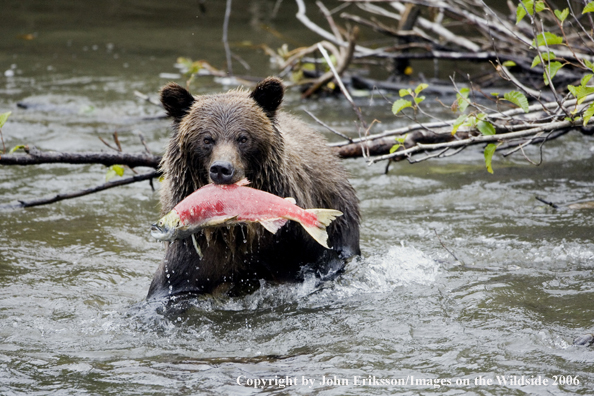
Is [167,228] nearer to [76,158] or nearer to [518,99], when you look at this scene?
[76,158]

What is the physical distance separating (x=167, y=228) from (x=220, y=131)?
87cm

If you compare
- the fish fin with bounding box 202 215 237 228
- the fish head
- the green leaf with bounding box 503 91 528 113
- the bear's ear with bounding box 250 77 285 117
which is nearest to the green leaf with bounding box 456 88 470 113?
the green leaf with bounding box 503 91 528 113

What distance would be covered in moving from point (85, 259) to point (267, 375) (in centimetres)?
293

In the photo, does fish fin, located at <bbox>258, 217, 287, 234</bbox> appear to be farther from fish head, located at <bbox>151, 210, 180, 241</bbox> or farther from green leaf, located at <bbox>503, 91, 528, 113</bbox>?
green leaf, located at <bbox>503, 91, 528, 113</bbox>

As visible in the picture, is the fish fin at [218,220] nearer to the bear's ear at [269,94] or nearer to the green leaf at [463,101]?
the bear's ear at [269,94]

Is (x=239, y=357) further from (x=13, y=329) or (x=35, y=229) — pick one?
(x=35, y=229)

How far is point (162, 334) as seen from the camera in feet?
16.4

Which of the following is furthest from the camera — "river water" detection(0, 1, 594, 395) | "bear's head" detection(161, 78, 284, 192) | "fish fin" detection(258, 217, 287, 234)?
"bear's head" detection(161, 78, 284, 192)

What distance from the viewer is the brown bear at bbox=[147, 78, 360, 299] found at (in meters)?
5.08

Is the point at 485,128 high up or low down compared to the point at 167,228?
up

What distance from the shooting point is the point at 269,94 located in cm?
538

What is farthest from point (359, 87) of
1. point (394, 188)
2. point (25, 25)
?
point (25, 25)

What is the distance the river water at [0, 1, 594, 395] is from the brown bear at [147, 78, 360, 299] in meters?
0.19

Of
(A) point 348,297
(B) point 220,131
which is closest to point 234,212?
(B) point 220,131
